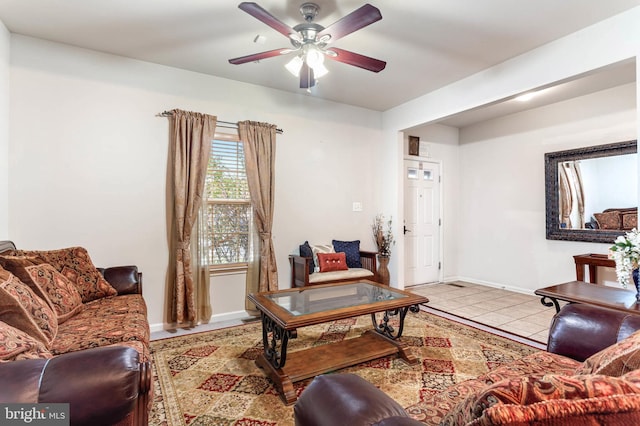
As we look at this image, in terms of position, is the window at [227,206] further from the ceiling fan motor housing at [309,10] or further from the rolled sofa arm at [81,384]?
the rolled sofa arm at [81,384]

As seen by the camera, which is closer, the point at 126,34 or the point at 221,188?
the point at 126,34

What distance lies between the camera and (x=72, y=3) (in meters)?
2.32

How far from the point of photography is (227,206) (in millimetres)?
3635

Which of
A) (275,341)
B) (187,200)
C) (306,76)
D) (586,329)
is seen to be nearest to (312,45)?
(306,76)

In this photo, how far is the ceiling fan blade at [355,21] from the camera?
70.9 inches

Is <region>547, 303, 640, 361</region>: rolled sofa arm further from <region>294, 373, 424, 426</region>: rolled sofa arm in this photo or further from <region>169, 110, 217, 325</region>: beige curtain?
<region>169, 110, 217, 325</region>: beige curtain

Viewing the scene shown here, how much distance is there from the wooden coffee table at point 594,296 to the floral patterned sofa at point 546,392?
1.45 ft

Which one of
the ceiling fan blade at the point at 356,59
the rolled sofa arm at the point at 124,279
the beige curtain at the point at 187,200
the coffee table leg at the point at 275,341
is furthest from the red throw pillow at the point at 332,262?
the ceiling fan blade at the point at 356,59

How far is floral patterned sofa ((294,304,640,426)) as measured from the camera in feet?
1.66

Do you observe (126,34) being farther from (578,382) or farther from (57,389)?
(578,382)

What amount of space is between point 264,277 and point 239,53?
2401 mm

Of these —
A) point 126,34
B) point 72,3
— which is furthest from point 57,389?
point 126,34

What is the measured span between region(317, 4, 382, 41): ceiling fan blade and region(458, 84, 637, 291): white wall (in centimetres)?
376

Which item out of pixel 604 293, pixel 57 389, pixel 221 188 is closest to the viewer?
pixel 57 389
